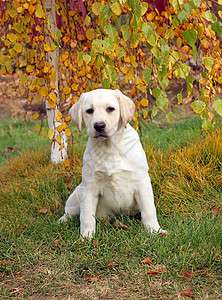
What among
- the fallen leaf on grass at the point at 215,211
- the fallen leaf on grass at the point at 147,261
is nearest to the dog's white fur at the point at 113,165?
the fallen leaf on grass at the point at 147,261

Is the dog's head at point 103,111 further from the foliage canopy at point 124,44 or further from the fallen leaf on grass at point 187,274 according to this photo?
the fallen leaf on grass at point 187,274

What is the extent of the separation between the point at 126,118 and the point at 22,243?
3.89 feet

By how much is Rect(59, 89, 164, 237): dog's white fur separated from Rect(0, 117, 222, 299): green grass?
158mm

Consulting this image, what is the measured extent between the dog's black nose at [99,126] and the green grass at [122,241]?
75 centimetres

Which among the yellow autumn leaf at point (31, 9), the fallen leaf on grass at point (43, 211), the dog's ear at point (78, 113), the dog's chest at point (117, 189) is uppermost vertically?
the yellow autumn leaf at point (31, 9)

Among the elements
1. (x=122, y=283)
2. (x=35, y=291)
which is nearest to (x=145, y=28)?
(x=122, y=283)

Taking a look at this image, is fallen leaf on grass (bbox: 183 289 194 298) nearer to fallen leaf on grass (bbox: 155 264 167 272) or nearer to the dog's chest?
fallen leaf on grass (bbox: 155 264 167 272)

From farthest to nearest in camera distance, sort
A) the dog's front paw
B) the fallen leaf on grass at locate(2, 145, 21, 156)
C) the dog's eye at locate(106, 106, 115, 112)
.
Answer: the fallen leaf on grass at locate(2, 145, 21, 156) → the dog's front paw → the dog's eye at locate(106, 106, 115, 112)

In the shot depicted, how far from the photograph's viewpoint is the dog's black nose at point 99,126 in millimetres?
2375

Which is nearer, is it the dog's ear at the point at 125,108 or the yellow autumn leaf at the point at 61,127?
the dog's ear at the point at 125,108

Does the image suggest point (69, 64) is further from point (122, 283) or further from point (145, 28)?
point (122, 283)

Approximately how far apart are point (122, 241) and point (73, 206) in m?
0.63

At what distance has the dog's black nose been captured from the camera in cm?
238

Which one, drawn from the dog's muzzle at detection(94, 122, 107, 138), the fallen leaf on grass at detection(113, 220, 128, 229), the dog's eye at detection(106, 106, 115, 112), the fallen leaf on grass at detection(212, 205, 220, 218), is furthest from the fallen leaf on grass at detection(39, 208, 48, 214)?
the fallen leaf on grass at detection(212, 205, 220, 218)
